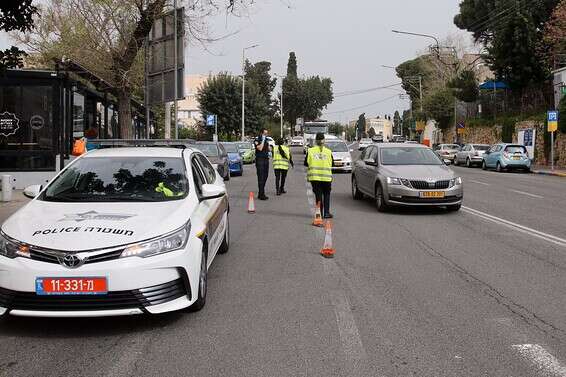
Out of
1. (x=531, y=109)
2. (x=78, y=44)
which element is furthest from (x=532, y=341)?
(x=531, y=109)

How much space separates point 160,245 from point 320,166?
7.14 meters

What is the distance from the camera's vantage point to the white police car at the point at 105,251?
479cm

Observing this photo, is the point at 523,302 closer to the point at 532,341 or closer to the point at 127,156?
the point at 532,341

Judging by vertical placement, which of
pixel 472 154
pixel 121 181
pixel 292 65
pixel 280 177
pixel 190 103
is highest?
pixel 292 65

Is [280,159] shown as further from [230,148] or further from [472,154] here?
[472,154]

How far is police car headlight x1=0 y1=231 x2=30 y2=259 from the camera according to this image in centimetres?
490

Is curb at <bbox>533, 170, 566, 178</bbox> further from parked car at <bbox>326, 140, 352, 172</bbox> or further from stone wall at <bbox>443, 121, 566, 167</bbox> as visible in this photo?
parked car at <bbox>326, 140, 352, 172</bbox>

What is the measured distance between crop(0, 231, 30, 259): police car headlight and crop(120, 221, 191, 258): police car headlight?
0.78m

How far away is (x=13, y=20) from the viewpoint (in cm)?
729

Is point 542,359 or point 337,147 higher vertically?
point 337,147

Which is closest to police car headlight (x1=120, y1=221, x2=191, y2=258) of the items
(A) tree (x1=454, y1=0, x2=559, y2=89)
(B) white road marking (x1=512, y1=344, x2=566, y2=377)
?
(B) white road marking (x1=512, y1=344, x2=566, y2=377)

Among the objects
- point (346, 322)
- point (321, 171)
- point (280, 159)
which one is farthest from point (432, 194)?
point (346, 322)

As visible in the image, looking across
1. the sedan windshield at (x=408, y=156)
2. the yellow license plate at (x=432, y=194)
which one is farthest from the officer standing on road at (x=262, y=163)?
the yellow license plate at (x=432, y=194)

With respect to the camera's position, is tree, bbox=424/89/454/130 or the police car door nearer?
the police car door
